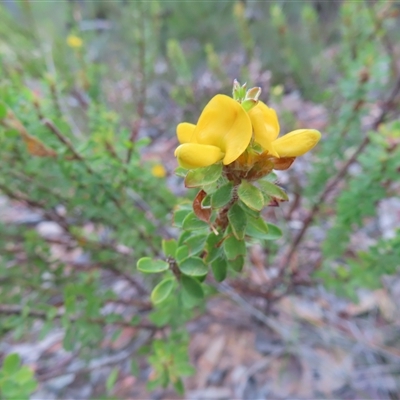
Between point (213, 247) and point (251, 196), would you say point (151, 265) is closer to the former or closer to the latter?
point (213, 247)

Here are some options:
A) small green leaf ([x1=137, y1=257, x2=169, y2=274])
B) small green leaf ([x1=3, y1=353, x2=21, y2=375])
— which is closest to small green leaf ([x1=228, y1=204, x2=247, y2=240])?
small green leaf ([x1=137, y1=257, x2=169, y2=274])

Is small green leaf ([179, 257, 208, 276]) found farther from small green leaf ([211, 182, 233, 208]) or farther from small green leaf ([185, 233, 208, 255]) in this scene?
small green leaf ([211, 182, 233, 208])

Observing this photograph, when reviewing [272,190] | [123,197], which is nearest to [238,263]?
[272,190]

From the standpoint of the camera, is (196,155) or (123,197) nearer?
(196,155)

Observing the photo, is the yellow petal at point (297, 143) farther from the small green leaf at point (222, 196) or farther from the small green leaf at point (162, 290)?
the small green leaf at point (162, 290)

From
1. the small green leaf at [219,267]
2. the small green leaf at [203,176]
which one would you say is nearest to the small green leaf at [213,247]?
the small green leaf at [219,267]

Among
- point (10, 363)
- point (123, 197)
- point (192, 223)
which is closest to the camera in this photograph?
point (192, 223)
